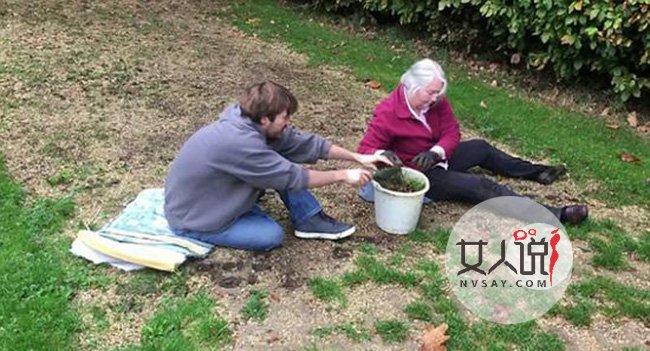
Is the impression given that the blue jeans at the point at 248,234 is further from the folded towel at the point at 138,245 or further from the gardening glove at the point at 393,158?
the gardening glove at the point at 393,158

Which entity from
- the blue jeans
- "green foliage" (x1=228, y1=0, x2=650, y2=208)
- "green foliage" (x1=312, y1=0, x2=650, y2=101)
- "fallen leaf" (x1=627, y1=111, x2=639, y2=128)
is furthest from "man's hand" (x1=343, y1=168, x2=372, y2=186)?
"fallen leaf" (x1=627, y1=111, x2=639, y2=128)

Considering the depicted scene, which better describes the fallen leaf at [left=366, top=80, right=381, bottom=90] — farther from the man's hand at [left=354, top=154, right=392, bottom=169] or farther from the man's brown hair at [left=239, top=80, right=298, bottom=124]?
the man's brown hair at [left=239, top=80, right=298, bottom=124]

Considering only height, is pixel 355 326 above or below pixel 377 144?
below

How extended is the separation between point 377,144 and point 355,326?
47.8 inches

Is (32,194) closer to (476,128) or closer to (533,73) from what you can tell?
(476,128)

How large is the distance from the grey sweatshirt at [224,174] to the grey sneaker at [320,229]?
34 cm

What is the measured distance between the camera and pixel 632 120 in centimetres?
580

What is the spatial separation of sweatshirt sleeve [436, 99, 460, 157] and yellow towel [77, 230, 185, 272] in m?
1.59

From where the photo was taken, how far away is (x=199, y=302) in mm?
3205

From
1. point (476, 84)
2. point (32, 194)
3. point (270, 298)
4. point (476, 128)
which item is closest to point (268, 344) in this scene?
point (270, 298)

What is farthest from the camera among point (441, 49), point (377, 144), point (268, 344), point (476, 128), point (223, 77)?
point (441, 49)

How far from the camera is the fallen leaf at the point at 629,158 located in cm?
506

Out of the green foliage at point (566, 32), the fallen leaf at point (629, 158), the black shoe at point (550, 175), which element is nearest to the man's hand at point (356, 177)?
the black shoe at point (550, 175)

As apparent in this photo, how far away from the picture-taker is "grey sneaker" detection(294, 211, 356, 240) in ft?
12.2
